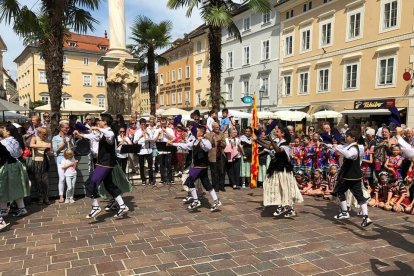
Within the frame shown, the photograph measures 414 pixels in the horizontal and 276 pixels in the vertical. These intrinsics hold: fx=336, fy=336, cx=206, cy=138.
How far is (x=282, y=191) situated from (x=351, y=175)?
4.34ft

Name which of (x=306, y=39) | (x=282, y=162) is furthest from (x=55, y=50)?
(x=306, y=39)

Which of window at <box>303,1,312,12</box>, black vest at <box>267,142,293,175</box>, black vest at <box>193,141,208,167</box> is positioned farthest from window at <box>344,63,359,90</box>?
black vest at <box>193,141,208,167</box>

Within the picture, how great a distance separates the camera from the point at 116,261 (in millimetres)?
4547

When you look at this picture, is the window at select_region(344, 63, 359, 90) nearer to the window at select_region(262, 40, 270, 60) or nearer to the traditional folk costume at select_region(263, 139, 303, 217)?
the window at select_region(262, 40, 270, 60)

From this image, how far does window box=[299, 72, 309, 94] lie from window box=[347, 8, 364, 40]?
4.94 metres

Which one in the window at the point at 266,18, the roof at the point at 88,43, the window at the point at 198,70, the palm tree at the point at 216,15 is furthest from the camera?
the roof at the point at 88,43

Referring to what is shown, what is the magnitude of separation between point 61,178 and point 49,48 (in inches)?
167

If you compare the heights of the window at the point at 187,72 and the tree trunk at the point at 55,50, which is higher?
the window at the point at 187,72

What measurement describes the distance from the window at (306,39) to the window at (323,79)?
242cm

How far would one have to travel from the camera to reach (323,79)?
26375 millimetres

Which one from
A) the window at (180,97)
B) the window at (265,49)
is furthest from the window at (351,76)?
the window at (180,97)

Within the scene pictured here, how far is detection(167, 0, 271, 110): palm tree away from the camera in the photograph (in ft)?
39.8

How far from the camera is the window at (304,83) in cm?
2788

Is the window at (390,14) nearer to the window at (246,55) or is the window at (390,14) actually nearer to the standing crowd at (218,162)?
the standing crowd at (218,162)
